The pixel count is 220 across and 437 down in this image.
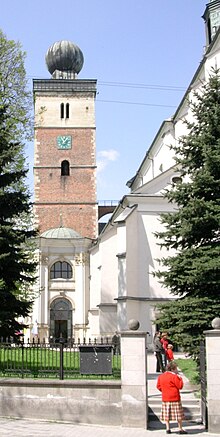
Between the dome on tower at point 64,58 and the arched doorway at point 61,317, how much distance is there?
21105 mm

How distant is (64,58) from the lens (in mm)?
50906

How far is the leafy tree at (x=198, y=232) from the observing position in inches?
541

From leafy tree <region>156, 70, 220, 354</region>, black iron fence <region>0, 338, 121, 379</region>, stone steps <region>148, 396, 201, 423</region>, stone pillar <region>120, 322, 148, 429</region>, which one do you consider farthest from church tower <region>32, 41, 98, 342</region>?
stone pillar <region>120, 322, 148, 429</region>

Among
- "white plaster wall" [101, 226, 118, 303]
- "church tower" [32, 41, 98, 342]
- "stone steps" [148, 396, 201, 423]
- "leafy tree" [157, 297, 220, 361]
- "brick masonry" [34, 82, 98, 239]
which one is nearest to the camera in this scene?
"stone steps" [148, 396, 201, 423]

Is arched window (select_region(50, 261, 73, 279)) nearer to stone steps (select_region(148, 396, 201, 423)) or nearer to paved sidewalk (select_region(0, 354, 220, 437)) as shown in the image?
stone steps (select_region(148, 396, 201, 423))

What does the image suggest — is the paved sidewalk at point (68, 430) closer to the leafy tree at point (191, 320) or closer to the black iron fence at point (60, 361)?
the black iron fence at point (60, 361)

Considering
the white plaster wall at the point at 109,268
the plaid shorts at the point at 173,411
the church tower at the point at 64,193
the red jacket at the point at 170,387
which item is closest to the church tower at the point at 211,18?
the white plaster wall at the point at 109,268

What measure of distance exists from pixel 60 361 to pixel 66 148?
38869 millimetres

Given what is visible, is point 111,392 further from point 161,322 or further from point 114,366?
point 161,322

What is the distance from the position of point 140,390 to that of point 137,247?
55.4ft

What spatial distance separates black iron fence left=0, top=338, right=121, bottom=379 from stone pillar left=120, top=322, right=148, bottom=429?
2.59ft

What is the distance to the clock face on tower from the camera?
162 feet

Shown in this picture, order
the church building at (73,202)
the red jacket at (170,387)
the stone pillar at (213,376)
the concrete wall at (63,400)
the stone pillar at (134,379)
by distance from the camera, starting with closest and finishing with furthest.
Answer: the red jacket at (170,387) → the stone pillar at (213,376) → the stone pillar at (134,379) → the concrete wall at (63,400) → the church building at (73,202)

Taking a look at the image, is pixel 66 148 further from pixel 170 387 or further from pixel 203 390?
pixel 170 387
